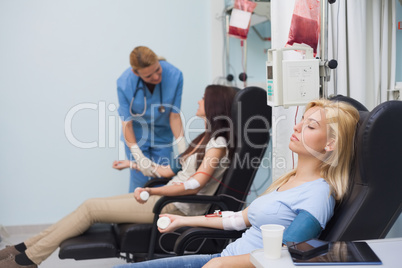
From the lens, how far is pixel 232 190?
231cm

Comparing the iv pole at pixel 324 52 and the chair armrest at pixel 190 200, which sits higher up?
the iv pole at pixel 324 52

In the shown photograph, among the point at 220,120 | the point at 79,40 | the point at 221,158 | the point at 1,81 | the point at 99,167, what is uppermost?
the point at 79,40

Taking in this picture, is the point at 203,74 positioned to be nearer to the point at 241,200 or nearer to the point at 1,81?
the point at 1,81

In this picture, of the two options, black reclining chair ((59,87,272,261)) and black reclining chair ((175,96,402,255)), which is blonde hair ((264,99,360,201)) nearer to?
black reclining chair ((175,96,402,255))

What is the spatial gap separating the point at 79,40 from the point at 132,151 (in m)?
1.17

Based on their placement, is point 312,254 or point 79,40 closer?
point 312,254

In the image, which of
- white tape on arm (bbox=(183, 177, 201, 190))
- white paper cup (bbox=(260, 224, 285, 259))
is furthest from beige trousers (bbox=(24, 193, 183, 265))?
white paper cup (bbox=(260, 224, 285, 259))

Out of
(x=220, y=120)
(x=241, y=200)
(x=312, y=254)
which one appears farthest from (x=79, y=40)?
(x=312, y=254)

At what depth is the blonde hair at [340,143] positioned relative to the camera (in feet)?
5.10

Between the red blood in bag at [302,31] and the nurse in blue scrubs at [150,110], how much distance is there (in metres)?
1.13

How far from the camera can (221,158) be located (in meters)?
2.37

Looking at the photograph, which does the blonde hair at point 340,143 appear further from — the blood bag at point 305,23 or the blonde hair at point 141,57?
the blonde hair at point 141,57

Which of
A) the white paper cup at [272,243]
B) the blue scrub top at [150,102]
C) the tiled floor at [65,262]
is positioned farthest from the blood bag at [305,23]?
the tiled floor at [65,262]

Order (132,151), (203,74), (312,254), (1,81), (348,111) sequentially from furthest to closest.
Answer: (203,74)
(1,81)
(132,151)
(348,111)
(312,254)
